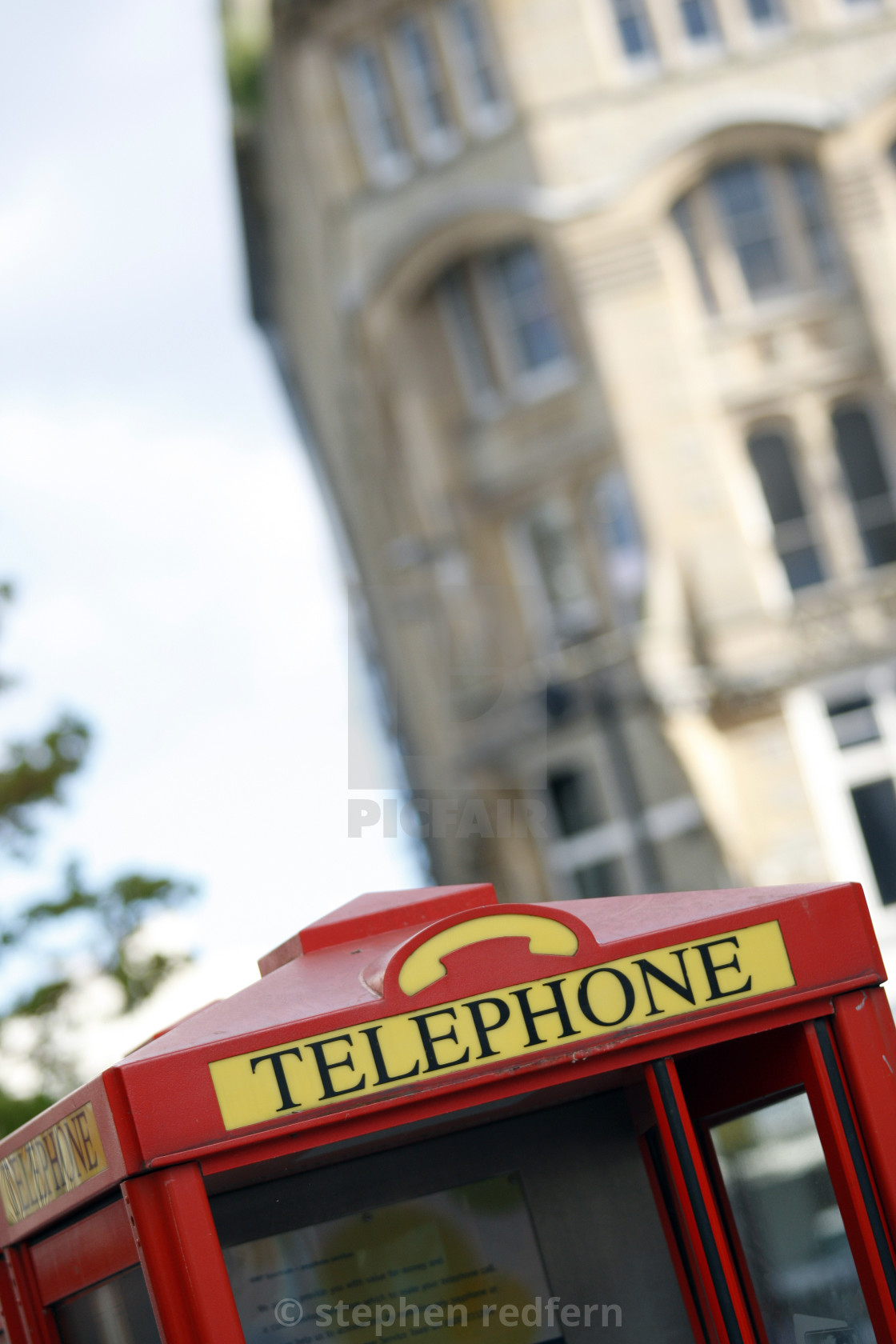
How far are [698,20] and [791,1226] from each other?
16677mm

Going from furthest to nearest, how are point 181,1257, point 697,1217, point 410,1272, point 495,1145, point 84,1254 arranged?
1. point 495,1145
2. point 410,1272
3. point 84,1254
4. point 697,1217
5. point 181,1257

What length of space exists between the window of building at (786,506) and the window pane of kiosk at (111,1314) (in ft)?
46.3

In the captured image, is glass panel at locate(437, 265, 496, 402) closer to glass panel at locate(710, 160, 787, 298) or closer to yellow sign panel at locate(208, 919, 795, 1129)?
glass panel at locate(710, 160, 787, 298)

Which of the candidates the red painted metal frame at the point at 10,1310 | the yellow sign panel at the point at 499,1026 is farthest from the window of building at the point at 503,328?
the yellow sign panel at the point at 499,1026

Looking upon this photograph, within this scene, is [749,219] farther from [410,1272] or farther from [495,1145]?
[410,1272]

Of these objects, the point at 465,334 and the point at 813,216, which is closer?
the point at 813,216

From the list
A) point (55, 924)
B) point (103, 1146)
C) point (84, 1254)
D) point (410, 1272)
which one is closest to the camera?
point (103, 1146)

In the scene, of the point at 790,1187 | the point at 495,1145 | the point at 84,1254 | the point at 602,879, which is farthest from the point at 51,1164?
the point at 602,879

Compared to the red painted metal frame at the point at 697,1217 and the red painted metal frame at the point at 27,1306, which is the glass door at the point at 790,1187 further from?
the red painted metal frame at the point at 27,1306

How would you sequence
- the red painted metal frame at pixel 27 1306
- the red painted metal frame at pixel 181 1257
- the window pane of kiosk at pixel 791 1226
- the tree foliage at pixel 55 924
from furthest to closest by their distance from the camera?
1. the tree foliage at pixel 55 924
2. the red painted metal frame at pixel 27 1306
3. the window pane of kiosk at pixel 791 1226
4. the red painted metal frame at pixel 181 1257

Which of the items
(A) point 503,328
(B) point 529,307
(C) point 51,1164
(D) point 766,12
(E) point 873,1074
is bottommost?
(E) point 873,1074

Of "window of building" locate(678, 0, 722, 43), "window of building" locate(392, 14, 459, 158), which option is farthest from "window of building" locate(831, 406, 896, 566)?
"window of building" locate(392, 14, 459, 158)

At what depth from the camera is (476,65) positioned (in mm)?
19062

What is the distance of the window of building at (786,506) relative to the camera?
59.2 ft
